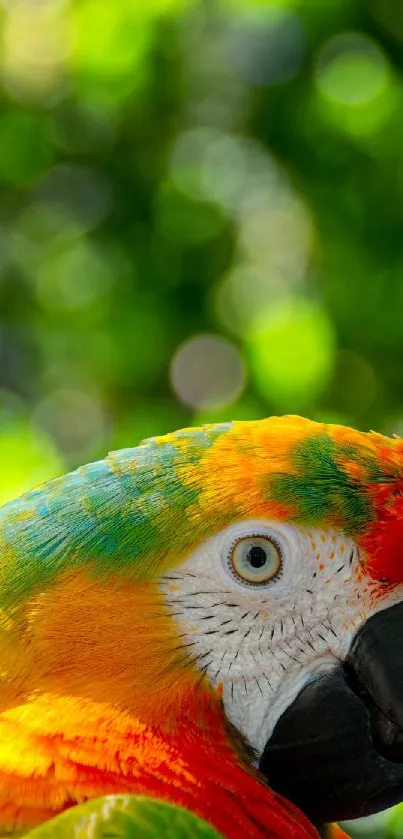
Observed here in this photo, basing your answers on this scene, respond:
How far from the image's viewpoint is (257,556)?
124cm

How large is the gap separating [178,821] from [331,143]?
61.9 inches

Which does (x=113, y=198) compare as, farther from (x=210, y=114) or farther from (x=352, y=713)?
(x=352, y=713)

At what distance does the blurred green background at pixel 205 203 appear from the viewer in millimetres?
2189

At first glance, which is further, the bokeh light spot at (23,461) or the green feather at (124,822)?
the bokeh light spot at (23,461)

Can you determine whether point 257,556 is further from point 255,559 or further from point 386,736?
point 386,736

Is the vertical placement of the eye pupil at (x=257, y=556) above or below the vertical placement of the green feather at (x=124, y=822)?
above

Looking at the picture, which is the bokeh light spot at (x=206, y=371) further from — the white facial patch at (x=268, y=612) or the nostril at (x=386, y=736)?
the nostril at (x=386, y=736)

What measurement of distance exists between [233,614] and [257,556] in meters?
0.07

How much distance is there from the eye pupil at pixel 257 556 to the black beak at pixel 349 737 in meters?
0.14

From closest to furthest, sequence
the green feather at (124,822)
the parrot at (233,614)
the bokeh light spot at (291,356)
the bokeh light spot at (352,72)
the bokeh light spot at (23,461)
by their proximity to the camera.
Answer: the green feather at (124,822), the parrot at (233,614), the bokeh light spot at (23,461), the bokeh light spot at (291,356), the bokeh light spot at (352,72)

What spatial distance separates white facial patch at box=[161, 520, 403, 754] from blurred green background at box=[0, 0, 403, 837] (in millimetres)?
871

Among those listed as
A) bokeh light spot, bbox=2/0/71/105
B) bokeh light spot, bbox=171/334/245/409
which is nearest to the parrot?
bokeh light spot, bbox=171/334/245/409

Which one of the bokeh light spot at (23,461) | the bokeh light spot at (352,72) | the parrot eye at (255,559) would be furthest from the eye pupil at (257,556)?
the bokeh light spot at (352,72)

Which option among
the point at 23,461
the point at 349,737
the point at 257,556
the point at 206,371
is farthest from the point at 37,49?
the point at 349,737
